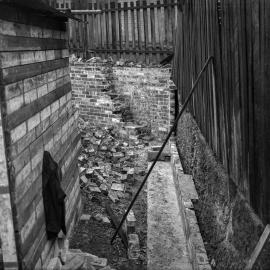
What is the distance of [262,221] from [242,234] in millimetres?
607

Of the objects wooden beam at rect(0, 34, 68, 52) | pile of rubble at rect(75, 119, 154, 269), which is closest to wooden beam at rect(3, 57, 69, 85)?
wooden beam at rect(0, 34, 68, 52)

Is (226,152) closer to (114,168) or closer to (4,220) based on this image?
(4,220)

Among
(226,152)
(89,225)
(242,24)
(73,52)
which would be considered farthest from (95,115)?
(242,24)

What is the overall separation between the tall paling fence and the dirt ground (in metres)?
4.50

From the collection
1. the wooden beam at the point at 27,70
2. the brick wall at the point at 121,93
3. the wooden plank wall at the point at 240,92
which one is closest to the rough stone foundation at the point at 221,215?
the wooden plank wall at the point at 240,92

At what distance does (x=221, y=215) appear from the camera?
4219 mm

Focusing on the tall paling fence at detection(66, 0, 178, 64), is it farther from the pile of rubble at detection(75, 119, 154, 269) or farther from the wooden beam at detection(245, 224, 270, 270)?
the wooden beam at detection(245, 224, 270, 270)

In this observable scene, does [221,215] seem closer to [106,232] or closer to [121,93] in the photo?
[106,232]

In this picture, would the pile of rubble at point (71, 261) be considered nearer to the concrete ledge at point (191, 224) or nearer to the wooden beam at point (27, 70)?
the concrete ledge at point (191, 224)

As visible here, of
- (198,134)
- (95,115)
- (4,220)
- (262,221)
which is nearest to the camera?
(262,221)

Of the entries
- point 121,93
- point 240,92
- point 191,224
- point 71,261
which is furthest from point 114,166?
point 240,92

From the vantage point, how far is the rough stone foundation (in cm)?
312

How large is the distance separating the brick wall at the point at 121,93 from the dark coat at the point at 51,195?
606 cm

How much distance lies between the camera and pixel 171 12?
10664 millimetres
